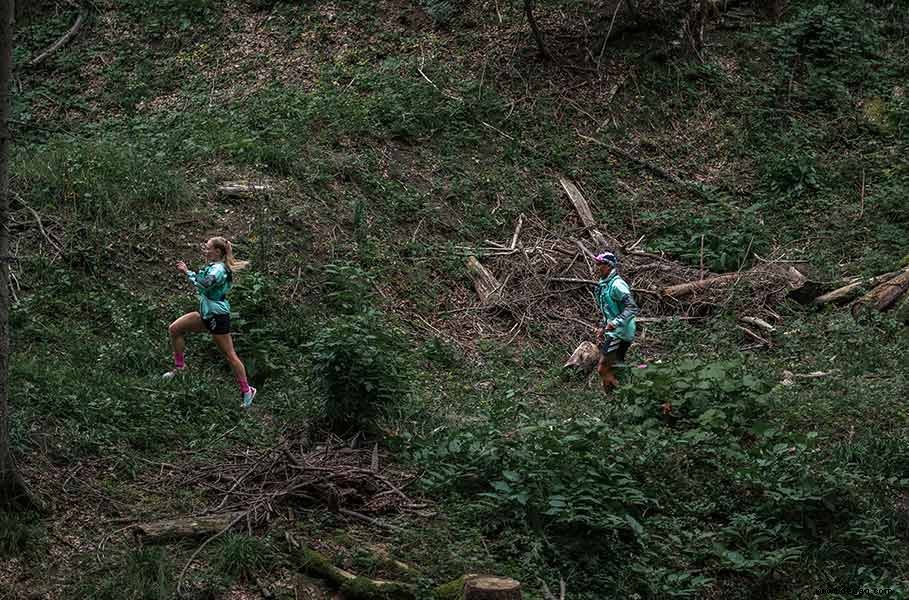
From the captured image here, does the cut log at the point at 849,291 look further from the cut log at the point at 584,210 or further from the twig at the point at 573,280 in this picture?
the cut log at the point at 584,210

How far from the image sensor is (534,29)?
2005 cm

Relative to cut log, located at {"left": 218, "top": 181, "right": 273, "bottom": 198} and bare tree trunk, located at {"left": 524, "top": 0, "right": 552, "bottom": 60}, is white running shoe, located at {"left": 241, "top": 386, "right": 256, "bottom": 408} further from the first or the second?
bare tree trunk, located at {"left": 524, "top": 0, "right": 552, "bottom": 60}

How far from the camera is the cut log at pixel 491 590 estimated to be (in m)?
6.35

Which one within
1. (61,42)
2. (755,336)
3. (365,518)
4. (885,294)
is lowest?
(755,336)

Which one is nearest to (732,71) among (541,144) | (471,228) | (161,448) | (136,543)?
(541,144)

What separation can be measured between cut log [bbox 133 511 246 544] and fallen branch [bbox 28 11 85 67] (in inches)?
599

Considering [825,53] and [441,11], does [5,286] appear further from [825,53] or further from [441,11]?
[825,53]

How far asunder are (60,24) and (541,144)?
10.3 metres

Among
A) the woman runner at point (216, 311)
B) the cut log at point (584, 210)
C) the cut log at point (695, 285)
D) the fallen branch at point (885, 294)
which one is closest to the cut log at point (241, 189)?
the woman runner at point (216, 311)

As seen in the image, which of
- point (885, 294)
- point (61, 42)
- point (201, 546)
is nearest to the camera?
point (201, 546)

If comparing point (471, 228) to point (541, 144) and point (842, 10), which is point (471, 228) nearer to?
point (541, 144)

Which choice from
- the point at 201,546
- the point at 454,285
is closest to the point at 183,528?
the point at 201,546

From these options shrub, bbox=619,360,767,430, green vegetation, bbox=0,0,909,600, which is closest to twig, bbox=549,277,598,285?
green vegetation, bbox=0,0,909,600

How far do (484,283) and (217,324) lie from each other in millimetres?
5257
